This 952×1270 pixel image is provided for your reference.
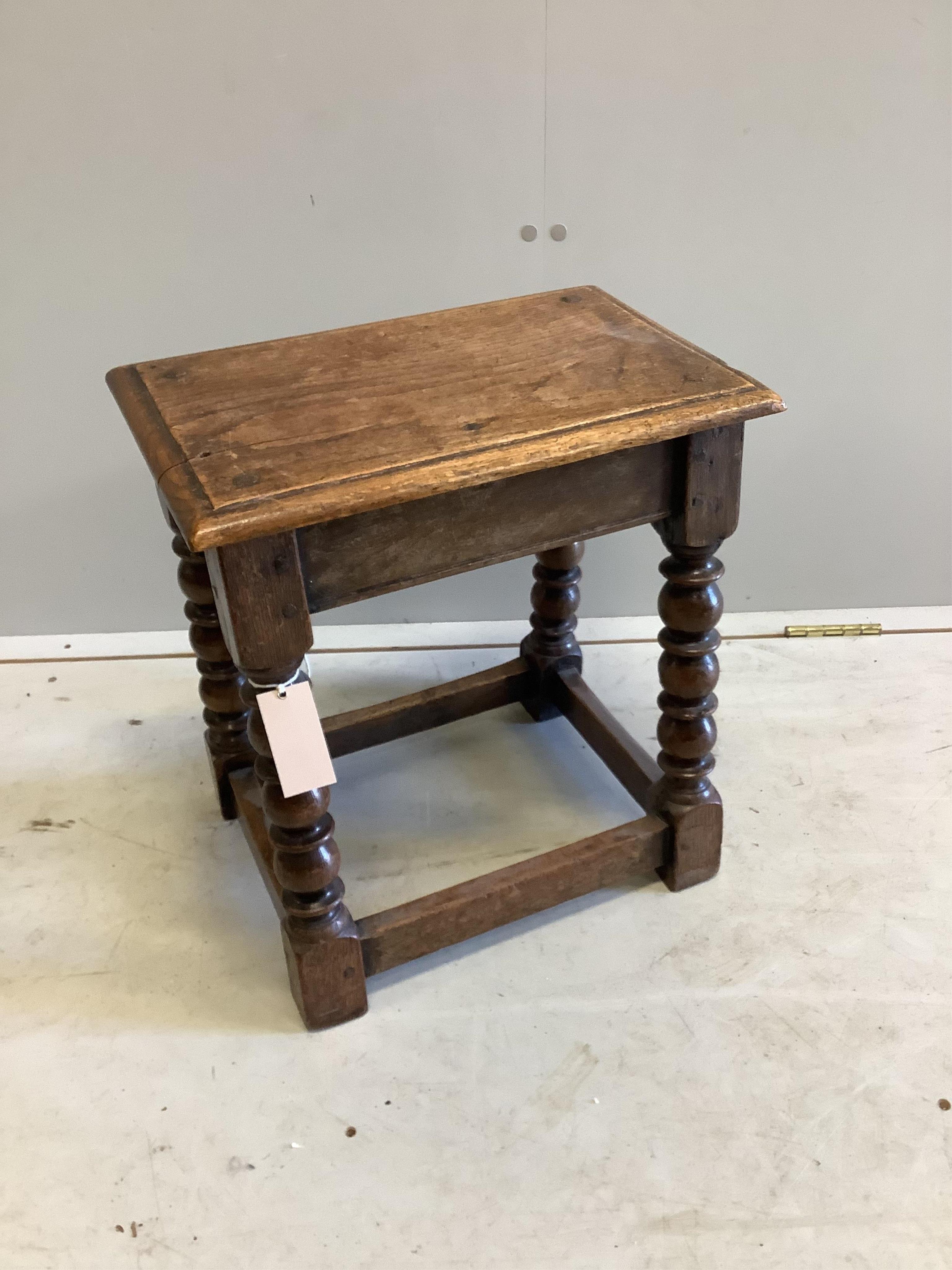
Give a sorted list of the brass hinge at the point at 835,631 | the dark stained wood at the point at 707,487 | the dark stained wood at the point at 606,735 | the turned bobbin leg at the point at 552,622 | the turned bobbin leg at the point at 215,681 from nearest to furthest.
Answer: the dark stained wood at the point at 707,487, the turned bobbin leg at the point at 215,681, the dark stained wood at the point at 606,735, the turned bobbin leg at the point at 552,622, the brass hinge at the point at 835,631

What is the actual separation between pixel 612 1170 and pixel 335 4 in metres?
1.50

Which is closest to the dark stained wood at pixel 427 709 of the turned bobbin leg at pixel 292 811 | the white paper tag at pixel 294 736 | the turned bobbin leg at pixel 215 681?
the turned bobbin leg at pixel 215 681

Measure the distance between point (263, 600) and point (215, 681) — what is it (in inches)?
19.8

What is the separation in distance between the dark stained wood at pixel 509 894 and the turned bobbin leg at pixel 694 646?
0.14ft

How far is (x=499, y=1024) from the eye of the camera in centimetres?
131

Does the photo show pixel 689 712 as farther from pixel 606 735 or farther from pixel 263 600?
pixel 263 600

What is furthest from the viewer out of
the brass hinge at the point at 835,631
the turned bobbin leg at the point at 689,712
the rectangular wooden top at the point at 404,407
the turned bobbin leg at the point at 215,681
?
the brass hinge at the point at 835,631

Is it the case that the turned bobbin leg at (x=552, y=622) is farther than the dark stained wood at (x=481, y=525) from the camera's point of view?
Yes

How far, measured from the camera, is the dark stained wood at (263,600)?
104 centimetres

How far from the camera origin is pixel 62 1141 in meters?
1.21

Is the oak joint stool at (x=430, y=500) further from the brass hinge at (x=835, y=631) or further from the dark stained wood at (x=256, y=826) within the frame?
the brass hinge at (x=835, y=631)

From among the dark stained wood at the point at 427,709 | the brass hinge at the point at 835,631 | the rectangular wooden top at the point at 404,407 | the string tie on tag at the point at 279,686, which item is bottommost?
the brass hinge at the point at 835,631

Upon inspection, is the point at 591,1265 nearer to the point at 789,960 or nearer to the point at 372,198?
the point at 789,960

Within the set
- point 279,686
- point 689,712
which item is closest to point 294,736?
point 279,686
